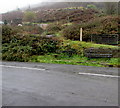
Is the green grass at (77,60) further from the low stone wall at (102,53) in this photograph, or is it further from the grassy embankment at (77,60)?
the low stone wall at (102,53)

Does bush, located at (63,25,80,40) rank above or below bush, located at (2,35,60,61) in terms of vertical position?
above

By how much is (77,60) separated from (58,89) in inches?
169

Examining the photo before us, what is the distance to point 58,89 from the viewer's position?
4.83 meters

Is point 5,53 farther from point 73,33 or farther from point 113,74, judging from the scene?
point 113,74

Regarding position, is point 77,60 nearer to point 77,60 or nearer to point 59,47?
point 77,60

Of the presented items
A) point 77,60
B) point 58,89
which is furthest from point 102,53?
point 58,89

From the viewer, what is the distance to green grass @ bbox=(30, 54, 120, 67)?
803cm

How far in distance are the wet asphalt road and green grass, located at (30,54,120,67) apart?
4.41ft

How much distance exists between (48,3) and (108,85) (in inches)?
1418

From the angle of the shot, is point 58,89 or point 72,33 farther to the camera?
point 72,33

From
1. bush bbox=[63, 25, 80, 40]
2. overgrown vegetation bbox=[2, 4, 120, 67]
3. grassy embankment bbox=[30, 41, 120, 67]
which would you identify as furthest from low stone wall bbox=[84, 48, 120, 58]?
bush bbox=[63, 25, 80, 40]

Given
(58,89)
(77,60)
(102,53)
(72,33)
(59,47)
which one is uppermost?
(72,33)

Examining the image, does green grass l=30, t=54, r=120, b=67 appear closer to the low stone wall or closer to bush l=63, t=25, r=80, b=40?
the low stone wall

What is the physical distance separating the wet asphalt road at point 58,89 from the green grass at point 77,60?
134 centimetres
